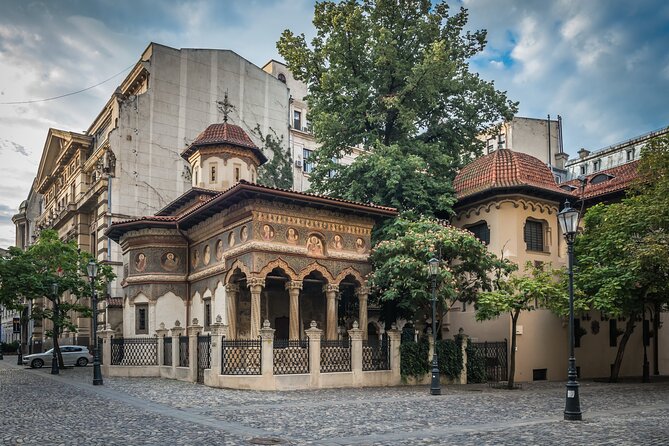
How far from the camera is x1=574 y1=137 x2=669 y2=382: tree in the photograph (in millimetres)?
21891

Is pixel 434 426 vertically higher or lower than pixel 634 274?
lower

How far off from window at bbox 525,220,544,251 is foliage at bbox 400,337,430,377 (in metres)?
7.76

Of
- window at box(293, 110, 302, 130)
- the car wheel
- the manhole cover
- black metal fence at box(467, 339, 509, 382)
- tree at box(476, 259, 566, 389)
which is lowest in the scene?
the car wheel

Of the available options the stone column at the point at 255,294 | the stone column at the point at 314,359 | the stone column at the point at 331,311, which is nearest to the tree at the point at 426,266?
the stone column at the point at 331,311

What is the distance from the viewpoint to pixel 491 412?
49.4 feet

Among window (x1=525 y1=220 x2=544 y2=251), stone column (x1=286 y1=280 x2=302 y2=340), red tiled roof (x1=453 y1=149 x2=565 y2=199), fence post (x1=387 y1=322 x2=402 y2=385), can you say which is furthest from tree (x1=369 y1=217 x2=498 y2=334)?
window (x1=525 y1=220 x2=544 y2=251)

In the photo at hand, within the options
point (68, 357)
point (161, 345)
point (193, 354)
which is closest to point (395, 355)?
point (193, 354)

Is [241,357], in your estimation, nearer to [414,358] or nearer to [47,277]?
[414,358]

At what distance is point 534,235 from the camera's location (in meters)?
28.5

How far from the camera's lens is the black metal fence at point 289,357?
20.5 metres

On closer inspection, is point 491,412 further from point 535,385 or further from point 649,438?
point 535,385

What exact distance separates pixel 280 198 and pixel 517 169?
11096 mm

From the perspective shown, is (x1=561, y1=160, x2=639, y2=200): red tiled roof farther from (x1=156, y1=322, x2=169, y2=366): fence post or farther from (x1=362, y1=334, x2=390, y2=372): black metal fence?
(x1=156, y1=322, x2=169, y2=366): fence post

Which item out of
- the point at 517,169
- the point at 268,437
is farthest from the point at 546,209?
the point at 268,437
